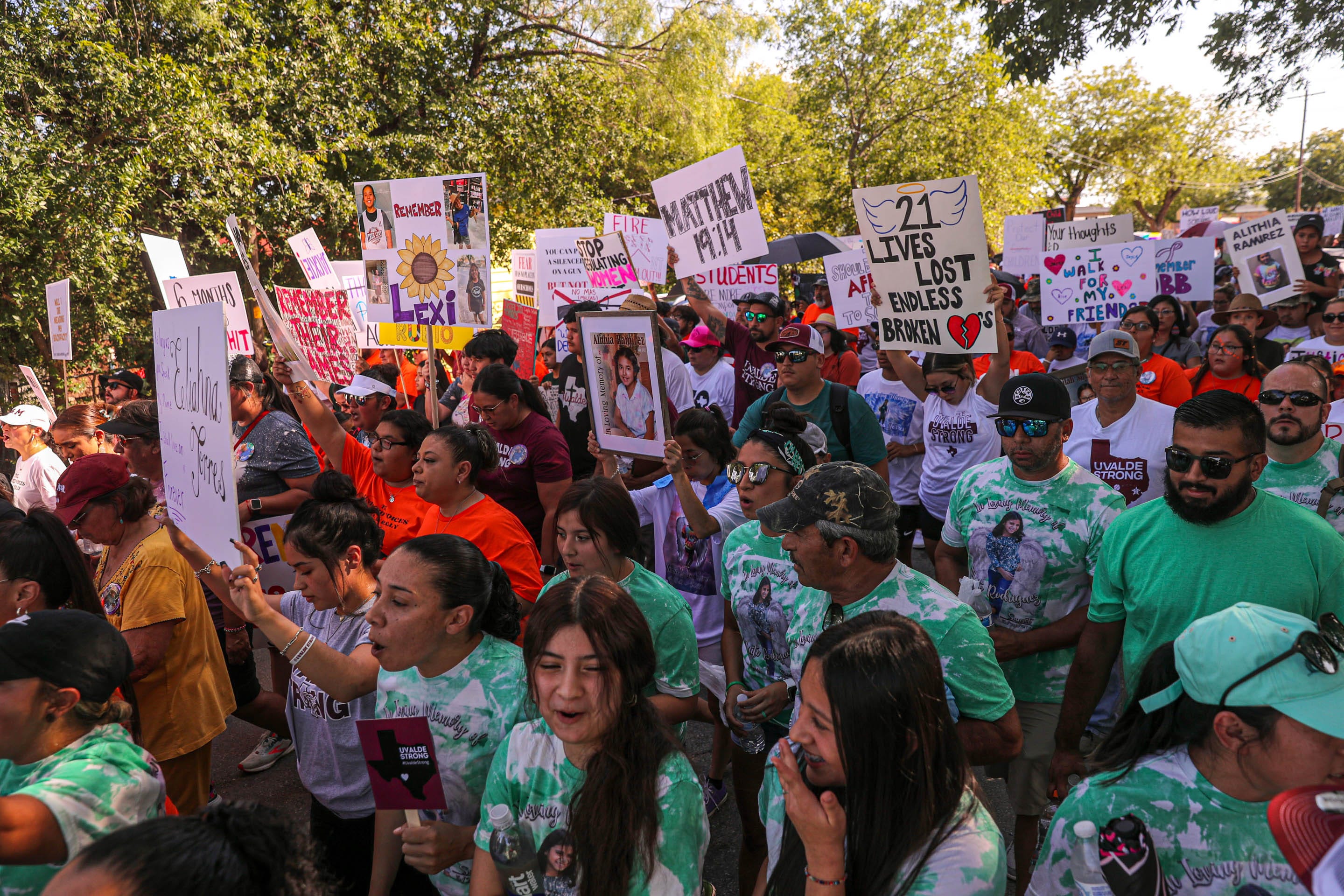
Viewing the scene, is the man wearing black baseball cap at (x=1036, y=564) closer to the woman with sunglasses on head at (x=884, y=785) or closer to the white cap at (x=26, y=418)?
the woman with sunglasses on head at (x=884, y=785)

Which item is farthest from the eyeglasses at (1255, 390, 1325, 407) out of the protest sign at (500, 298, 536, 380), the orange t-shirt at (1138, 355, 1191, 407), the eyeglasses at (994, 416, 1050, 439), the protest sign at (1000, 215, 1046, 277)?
the protest sign at (1000, 215, 1046, 277)

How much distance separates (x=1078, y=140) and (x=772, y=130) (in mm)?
20673

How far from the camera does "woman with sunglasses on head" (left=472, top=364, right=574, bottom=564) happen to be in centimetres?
486

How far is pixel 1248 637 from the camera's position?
1791 millimetres

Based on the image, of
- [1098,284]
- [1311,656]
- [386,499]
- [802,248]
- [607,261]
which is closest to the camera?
[1311,656]

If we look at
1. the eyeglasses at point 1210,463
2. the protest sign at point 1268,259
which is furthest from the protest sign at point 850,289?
the eyeglasses at point 1210,463

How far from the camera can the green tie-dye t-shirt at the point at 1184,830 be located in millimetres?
1754

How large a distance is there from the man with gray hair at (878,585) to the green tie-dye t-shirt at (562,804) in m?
0.63

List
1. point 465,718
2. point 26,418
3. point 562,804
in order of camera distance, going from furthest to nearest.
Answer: point 26,418
point 465,718
point 562,804

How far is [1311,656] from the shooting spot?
1.73 metres

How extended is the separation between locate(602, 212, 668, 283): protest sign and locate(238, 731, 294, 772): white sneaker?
6699 mm

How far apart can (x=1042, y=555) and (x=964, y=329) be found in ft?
6.41

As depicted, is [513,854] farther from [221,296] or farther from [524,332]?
[524,332]

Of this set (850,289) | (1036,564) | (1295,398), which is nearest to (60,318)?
(850,289)
